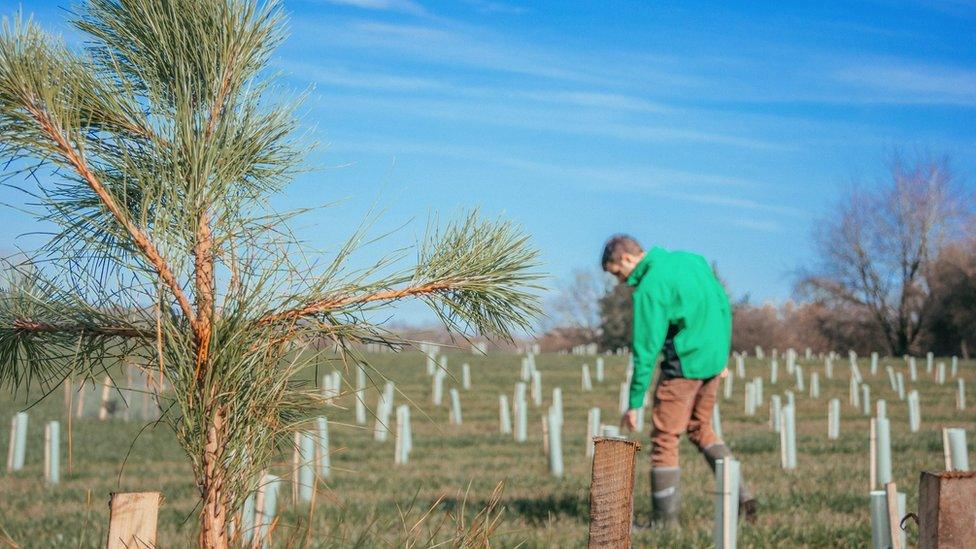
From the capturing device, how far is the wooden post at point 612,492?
2.97 meters

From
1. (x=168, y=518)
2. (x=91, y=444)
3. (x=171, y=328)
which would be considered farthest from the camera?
(x=91, y=444)

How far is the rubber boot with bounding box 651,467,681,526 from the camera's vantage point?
6637 millimetres

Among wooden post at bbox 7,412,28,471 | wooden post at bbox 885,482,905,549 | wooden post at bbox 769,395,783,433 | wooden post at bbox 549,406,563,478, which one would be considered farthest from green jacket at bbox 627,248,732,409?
wooden post at bbox 7,412,28,471

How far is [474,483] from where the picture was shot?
10.6 meters

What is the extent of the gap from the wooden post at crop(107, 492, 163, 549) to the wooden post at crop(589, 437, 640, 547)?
129 centimetres

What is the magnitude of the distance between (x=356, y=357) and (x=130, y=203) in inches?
34.2

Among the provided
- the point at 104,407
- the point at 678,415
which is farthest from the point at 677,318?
the point at 104,407

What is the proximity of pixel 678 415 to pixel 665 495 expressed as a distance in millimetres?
549

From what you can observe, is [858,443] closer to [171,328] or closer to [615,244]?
[615,244]

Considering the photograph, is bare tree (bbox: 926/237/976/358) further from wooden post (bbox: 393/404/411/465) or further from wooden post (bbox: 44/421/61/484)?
wooden post (bbox: 44/421/61/484)

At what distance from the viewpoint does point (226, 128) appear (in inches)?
122

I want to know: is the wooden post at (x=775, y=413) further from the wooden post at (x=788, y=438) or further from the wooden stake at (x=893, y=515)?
the wooden stake at (x=893, y=515)

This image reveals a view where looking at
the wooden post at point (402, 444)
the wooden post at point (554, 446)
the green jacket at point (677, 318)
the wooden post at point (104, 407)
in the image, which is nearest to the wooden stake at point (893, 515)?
the green jacket at point (677, 318)

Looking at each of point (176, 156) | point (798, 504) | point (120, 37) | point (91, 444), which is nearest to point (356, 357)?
point (176, 156)
